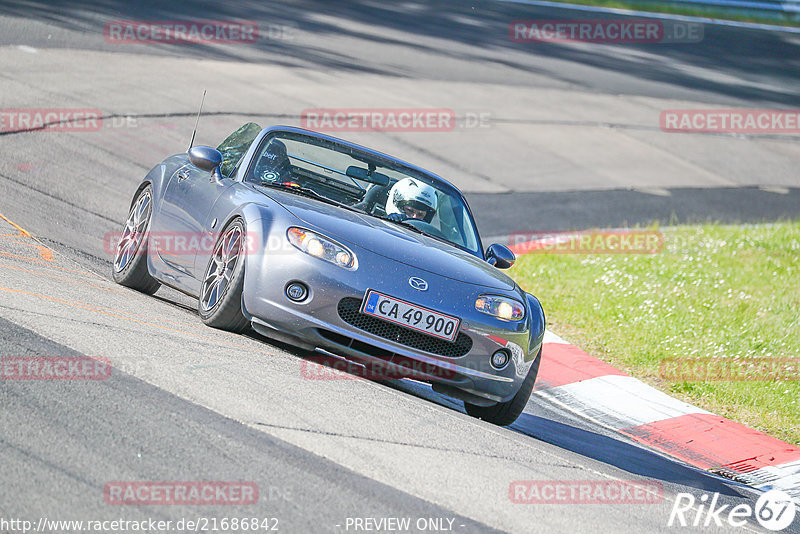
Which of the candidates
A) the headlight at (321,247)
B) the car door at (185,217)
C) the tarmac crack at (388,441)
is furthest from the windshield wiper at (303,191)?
the tarmac crack at (388,441)

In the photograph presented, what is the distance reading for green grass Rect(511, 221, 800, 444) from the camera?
8.51 meters

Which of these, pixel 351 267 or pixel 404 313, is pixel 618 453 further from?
pixel 351 267

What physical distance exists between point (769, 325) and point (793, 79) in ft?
68.8

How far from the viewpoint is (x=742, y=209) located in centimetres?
1680

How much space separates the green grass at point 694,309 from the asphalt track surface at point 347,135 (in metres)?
1.51

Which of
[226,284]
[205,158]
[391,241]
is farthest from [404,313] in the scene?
[205,158]

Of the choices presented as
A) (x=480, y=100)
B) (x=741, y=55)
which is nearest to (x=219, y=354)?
(x=480, y=100)

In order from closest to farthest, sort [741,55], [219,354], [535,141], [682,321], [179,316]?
[219,354] < [179,316] < [682,321] < [535,141] < [741,55]

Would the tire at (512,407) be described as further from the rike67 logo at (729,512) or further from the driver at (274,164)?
the driver at (274,164)

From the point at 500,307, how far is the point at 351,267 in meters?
0.92

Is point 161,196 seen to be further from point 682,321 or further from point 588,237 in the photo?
point 588,237

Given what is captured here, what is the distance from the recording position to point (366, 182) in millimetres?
7527

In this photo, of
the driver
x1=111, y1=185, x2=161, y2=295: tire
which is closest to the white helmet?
the driver

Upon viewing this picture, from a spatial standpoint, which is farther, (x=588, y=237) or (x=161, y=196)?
(x=588, y=237)
